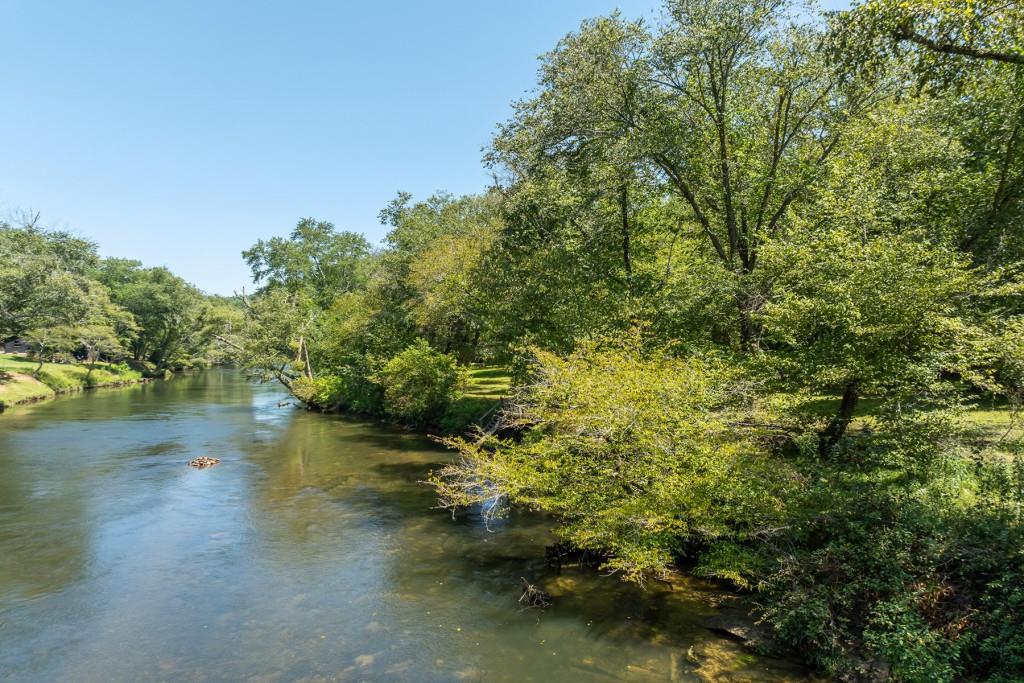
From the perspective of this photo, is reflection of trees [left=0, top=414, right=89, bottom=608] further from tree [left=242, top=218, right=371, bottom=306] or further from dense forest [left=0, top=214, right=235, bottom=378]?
tree [left=242, top=218, right=371, bottom=306]

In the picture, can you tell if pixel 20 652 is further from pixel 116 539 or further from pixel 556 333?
pixel 556 333

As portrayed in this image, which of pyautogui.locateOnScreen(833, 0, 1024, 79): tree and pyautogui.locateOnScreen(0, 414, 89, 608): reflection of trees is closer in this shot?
pyautogui.locateOnScreen(833, 0, 1024, 79): tree

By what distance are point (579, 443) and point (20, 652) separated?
11.8 m

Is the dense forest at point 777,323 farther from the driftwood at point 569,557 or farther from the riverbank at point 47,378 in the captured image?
the riverbank at point 47,378

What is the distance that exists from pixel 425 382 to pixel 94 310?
155 ft

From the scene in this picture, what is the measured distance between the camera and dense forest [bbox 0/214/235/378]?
152 ft

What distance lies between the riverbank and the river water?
28164mm

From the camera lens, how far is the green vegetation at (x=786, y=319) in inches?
415

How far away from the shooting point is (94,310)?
6197cm

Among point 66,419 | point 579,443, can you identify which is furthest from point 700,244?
point 66,419

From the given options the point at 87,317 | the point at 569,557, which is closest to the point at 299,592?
the point at 569,557

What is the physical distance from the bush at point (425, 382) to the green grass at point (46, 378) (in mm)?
31705

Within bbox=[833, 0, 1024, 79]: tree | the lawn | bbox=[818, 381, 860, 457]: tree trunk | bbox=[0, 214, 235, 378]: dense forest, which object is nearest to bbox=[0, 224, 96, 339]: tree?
bbox=[0, 214, 235, 378]: dense forest

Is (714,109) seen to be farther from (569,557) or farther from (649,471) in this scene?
(569,557)
